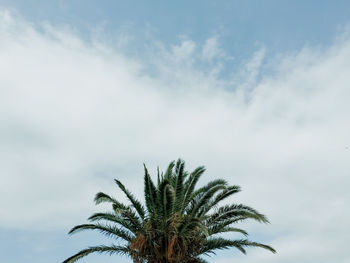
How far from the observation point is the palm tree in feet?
80.0

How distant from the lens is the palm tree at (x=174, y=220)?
80.0 ft

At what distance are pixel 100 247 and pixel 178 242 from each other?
4070 millimetres

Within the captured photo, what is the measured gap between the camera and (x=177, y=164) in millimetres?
27203

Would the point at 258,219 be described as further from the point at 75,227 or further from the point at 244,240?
the point at 75,227

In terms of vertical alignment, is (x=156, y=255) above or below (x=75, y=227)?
below

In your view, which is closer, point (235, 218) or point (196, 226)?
point (196, 226)

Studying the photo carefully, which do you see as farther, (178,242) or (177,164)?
(177,164)

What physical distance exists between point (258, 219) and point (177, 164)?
512 cm

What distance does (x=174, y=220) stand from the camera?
2428cm

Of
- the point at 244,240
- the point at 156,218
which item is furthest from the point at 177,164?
the point at 244,240

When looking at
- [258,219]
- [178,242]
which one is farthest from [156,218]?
[258,219]

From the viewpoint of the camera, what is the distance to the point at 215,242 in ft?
84.5

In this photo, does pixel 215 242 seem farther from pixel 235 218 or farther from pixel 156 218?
pixel 156 218

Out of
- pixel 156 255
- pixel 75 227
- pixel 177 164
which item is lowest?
pixel 156 255
